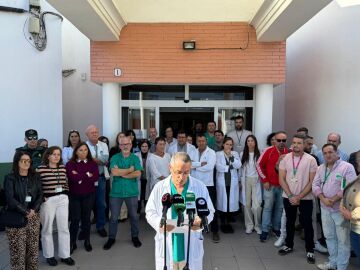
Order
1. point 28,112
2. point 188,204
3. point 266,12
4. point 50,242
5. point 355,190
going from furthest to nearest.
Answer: point 28,112 < point 266,12 < point 50,242 < point 355,190 < point 188,204

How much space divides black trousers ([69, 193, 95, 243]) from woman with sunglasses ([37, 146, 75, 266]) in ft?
0.75

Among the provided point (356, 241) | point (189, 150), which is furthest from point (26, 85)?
point (356, 241)

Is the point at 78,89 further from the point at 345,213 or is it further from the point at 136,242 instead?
the point at 345,213

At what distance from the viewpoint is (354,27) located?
5.71m

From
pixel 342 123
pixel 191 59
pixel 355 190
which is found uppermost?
pixel 191 59

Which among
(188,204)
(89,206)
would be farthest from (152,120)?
(188,204)

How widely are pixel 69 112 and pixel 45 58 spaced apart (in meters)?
2.02

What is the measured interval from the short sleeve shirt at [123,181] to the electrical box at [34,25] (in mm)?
4119

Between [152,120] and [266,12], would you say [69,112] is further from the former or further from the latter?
[266,12]

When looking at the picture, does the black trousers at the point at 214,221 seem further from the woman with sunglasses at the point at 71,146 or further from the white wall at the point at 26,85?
the white wall at the point at 26,85

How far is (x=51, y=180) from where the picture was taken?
4.15 meters

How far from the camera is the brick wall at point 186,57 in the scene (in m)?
6.46

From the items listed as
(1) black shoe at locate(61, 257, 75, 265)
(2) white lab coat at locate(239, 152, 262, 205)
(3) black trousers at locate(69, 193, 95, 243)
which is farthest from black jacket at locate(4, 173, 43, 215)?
(2) white lab coat at locate(239, 152, 262, 205)

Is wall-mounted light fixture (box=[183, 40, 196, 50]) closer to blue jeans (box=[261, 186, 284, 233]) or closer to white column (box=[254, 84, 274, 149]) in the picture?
white column (box=[254, 84, 274, 149])
